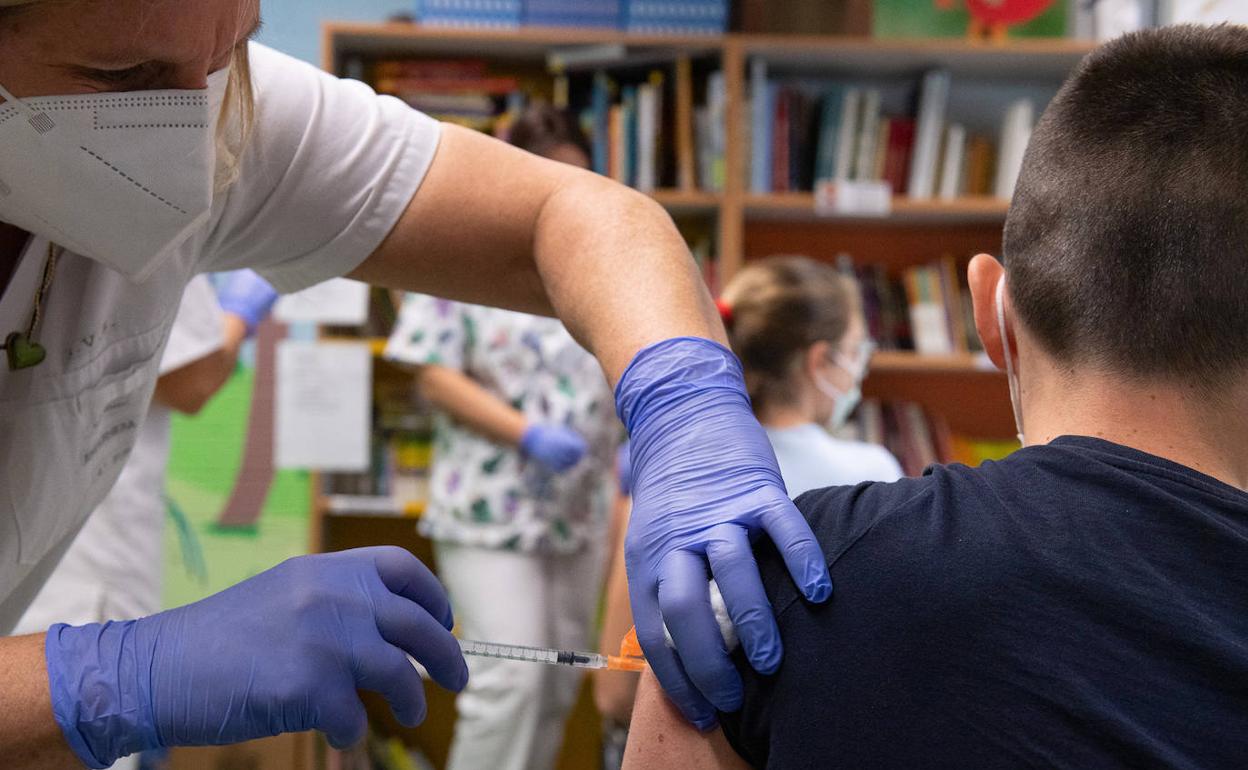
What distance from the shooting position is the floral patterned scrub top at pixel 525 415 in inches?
107

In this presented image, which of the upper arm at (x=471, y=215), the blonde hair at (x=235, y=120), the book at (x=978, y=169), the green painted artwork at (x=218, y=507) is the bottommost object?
the green painted artwork at (x=218, y=507)

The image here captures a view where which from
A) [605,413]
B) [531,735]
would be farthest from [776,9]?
[531,735]

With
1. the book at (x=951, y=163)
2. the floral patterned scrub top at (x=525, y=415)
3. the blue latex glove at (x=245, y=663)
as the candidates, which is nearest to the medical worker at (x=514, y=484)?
the floral patterned scrub top at (x=525, y=415)

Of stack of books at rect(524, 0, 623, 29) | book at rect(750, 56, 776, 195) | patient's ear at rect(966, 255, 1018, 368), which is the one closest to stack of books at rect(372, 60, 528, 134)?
stack of books at rect(524, 0, 623, 29)

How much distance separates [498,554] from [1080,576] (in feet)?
6.92

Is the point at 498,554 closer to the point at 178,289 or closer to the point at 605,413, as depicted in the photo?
the point at 605,413

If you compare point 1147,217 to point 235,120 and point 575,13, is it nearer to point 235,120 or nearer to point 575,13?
point 235,120

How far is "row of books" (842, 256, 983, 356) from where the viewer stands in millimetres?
3527

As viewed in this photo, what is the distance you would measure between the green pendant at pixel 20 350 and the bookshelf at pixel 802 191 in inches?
95.8

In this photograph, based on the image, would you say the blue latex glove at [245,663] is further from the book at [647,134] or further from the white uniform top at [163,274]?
the book at [647,134]

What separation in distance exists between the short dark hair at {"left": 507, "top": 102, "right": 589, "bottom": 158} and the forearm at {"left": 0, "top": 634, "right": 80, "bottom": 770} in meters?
2.00

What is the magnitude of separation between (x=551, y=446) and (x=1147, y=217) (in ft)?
6.45

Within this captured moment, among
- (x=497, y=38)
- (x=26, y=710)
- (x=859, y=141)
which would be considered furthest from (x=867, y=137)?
(x=26, y=710)

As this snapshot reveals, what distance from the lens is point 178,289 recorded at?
1164 millimetres
